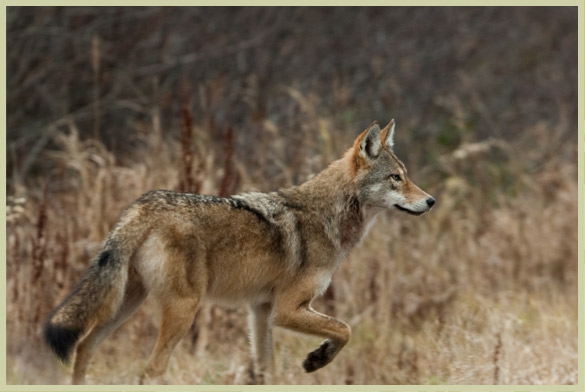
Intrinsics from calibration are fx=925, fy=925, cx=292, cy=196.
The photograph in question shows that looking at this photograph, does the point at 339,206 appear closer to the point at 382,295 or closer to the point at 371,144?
the point at 371,144

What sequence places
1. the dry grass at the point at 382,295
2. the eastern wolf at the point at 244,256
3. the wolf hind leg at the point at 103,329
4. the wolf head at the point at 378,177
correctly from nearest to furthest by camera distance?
the eastern wolf at the point at 244,256
the wolf hind leg at the point at 103,329
the wolf head at the point at 378,177
the dry grass at the point at 382,295

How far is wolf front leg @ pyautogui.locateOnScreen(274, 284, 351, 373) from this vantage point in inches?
241

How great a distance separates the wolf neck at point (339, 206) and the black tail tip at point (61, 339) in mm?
1991

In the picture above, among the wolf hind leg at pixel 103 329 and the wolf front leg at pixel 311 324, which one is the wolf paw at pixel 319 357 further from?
the wolf hind leg at pixel 103 329

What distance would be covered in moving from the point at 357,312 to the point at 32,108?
17.6ft

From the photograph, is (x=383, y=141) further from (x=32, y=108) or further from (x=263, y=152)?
(x=32, y=108)

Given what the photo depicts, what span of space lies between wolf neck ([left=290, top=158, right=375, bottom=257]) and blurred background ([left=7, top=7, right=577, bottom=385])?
1.05 metres

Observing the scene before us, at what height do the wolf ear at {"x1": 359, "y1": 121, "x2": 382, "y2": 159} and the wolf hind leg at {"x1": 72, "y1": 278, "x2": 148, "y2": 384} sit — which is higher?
the wolf ear at {"x1": 359, "y1": 121, "x2": 382, "y2": 159}

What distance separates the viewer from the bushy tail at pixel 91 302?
17.2 feet

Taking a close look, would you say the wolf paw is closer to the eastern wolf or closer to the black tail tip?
the eastern wolf

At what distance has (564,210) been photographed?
1055cm

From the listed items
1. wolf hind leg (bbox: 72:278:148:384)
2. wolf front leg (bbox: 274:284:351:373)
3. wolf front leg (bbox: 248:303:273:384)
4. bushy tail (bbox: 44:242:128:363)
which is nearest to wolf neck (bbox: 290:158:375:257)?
wolf front leg (bbox: 274:284:351:373)

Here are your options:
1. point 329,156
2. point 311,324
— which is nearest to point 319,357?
point 311,324

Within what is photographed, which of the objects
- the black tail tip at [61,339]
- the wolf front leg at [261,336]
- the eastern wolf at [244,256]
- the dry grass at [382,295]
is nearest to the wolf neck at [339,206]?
the eastern wolf at [244,256]
